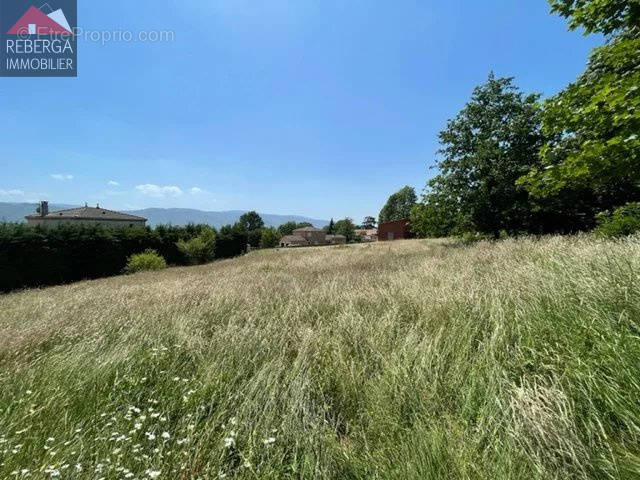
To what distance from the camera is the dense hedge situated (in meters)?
14.5

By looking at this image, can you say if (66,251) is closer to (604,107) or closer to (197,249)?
(197,249)

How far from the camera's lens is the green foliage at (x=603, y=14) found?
465cm

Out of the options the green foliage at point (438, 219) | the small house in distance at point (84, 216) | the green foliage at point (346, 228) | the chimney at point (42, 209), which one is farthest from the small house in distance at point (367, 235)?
the chimney at point (42, 209)

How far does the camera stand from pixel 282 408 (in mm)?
2207

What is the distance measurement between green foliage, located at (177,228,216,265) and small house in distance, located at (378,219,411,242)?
89.4ft

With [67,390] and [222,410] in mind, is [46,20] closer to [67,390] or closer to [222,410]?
[67,390]

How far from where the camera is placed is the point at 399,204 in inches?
2625

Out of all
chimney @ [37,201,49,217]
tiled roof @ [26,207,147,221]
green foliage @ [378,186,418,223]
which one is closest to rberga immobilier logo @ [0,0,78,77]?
tiled roof @ [26,207,147,221]

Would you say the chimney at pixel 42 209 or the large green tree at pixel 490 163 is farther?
the chimney at pixel 42 209

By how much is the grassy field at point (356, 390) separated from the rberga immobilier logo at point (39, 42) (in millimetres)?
7856

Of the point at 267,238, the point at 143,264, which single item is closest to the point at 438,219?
the point at 143,264

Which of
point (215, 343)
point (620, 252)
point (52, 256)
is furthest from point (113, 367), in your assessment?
point (52, 256)

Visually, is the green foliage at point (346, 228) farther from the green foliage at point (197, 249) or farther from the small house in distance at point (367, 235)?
the green foliage at point (197, 249)

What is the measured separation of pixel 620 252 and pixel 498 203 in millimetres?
12406
